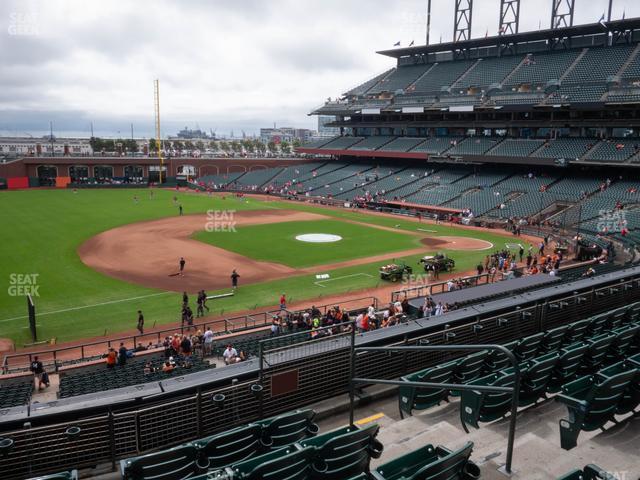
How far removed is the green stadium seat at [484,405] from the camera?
25.3 feet

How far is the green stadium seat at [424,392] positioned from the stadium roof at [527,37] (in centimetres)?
7137

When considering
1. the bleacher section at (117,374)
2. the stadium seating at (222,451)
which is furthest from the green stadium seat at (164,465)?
the bleacher section at (117,374)

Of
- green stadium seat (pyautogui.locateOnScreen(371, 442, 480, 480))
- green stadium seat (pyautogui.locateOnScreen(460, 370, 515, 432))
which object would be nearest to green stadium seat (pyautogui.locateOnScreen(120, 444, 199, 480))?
green stadium seat (pyautogui.locateOnScreen(371, 442, 480, 480))

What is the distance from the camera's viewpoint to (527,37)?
244 ft

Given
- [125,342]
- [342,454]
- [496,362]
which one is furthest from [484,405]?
[125,342]

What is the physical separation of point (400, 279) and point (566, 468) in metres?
26.6

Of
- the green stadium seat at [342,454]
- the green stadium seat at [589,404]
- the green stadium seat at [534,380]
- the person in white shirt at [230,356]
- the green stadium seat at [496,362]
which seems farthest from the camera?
the person in white shirt at [230,356]

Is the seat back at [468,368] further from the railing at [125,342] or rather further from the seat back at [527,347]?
the railing at [125,342]

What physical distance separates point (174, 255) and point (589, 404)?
3571cm

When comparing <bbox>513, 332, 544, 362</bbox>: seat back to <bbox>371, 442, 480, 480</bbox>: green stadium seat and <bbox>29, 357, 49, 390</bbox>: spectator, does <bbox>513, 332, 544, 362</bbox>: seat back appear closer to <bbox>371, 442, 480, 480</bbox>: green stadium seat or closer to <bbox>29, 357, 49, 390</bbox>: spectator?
<bbox>371, 442, 480, 480</bbox>: green stadium seat

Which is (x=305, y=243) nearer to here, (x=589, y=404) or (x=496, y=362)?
(x=496, y=362)

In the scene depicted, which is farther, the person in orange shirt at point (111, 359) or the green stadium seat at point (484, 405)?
the person in orange shirt at point (111, 359)

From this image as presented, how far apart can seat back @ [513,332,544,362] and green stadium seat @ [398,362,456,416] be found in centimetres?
178

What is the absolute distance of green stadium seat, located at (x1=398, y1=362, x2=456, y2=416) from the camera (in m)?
8.57
